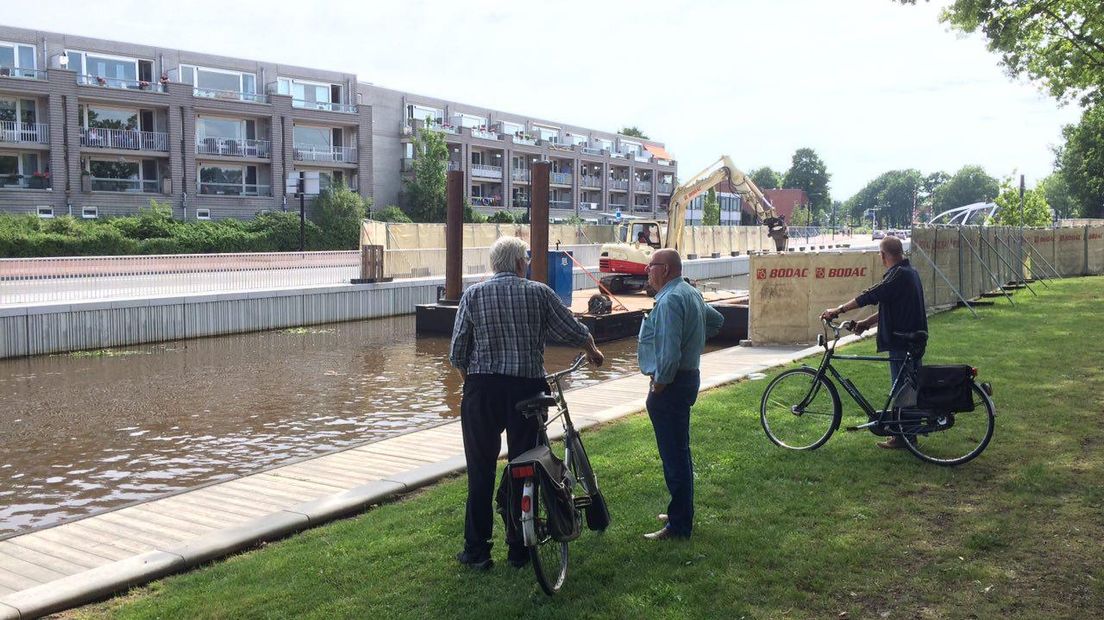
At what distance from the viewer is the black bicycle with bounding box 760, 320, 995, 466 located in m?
7.17

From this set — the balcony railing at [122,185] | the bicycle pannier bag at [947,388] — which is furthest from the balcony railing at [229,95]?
the bicycle pannier bag at [947,388]

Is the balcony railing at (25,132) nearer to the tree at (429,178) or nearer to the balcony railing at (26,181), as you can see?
the balcony railing at (26,181)

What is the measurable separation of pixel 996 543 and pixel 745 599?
182 cm

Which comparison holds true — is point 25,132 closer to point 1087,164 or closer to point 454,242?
point 454,242

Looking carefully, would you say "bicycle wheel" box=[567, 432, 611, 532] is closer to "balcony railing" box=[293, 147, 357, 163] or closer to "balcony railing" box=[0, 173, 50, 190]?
"balcony railing" box=[0, 173, 50, 190]

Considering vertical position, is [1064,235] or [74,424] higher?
[1064,235]

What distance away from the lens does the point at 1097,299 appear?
22234mm

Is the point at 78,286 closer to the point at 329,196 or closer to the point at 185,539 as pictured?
the point at 185,539

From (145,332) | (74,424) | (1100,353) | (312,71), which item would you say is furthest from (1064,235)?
(312,71)

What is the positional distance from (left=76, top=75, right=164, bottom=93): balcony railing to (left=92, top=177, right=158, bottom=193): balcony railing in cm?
464

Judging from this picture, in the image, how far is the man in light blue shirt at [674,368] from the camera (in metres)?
5.38

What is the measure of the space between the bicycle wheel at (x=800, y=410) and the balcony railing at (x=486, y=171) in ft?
200

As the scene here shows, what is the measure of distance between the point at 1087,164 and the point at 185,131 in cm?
5956

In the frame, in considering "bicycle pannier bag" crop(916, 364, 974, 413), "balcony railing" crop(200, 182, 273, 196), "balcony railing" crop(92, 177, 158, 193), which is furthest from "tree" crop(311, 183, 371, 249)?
"bicycle pannier bag" crop(916, 364, 974, 413)
